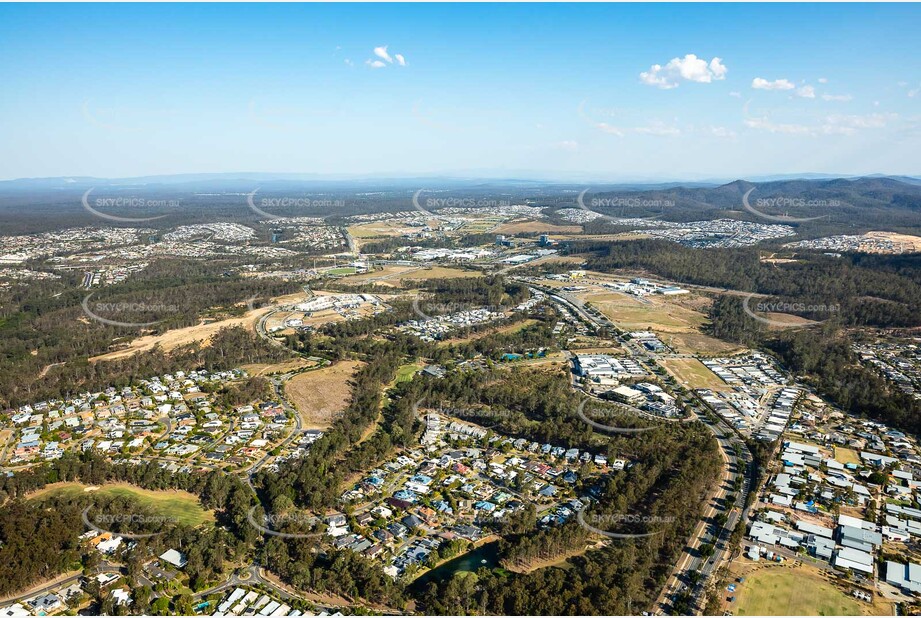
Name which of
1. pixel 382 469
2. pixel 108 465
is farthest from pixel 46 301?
pixel 382 469

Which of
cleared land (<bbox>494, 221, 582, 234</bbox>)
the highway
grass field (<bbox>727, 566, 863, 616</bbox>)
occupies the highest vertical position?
cleared land (<bbox>494, 221, 582, 234</bbox>)

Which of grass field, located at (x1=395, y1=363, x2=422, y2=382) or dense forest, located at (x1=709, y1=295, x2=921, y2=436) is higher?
dense forest, located at (x1=709, y1=295, x2=921, y2=436)

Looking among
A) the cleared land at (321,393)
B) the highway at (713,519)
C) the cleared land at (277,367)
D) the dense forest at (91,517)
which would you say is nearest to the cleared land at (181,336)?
the cleared land at (277,367)

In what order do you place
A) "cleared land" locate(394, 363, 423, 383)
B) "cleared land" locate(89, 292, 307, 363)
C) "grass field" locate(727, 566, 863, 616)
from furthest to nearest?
"cleared land" locate(89, 292, 307, 363) < "cleared land" locate(394, 363, 423, 383) < "grass field" locate(727, 566, 863, 616)

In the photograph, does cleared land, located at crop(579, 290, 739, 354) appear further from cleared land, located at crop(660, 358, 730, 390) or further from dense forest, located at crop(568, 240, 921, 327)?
→ dense forest, located at crop(568, 240, 921, 327)

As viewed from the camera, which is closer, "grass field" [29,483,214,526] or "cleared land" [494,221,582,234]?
"grass field" [29,483,214,526]

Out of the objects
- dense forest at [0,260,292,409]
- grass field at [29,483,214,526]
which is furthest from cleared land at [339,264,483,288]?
grass field at [29,483,214,526]

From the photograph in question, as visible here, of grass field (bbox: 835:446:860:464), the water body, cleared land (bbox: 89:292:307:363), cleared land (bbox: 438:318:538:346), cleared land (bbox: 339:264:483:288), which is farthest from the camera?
cleared land (bbox: 339:264:483:288)
